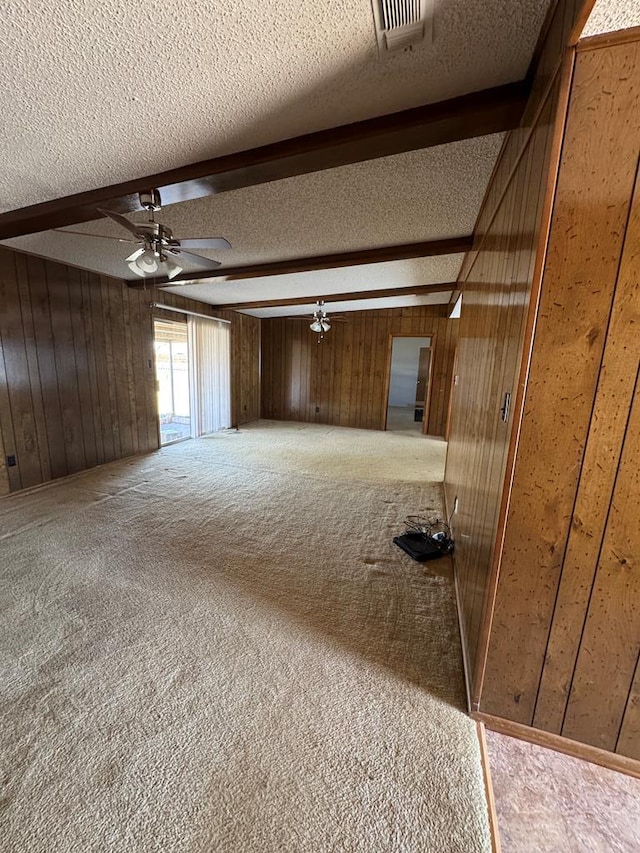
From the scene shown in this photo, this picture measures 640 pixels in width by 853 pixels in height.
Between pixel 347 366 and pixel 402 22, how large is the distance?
6003mm

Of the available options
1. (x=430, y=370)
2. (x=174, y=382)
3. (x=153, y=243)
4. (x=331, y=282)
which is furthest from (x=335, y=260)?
(x=174, y=382)

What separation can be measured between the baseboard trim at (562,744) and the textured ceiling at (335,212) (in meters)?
2.47

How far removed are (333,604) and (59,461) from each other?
340 centimetres

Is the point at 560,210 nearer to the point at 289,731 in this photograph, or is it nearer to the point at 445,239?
the point at 289,731

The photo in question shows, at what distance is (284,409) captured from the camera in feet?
25.5

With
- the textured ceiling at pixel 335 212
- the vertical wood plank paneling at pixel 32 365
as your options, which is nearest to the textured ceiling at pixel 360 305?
the textured ceiling at pixel 335 212

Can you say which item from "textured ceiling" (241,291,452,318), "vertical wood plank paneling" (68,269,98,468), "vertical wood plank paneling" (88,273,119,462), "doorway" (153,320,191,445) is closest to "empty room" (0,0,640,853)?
"vertical wood plank paneling" (68,269,98,468)

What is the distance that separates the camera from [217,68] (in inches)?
48.2

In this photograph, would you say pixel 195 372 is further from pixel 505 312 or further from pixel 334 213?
pixel 505 312

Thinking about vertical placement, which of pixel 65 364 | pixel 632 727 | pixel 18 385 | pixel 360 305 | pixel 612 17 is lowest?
pixel 632 727

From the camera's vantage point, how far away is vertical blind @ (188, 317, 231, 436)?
556 centimetres

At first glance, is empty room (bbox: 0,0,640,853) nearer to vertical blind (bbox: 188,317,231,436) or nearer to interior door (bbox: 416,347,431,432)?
vertical blind (bbox: 188,317,231,436)

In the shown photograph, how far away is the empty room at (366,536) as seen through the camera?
3.20ft

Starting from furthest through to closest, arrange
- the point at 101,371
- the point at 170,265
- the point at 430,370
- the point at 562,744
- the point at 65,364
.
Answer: the point at 430,370, the point at 101,371, the point at 65,364, the point at 170,265, the point at 562,744
